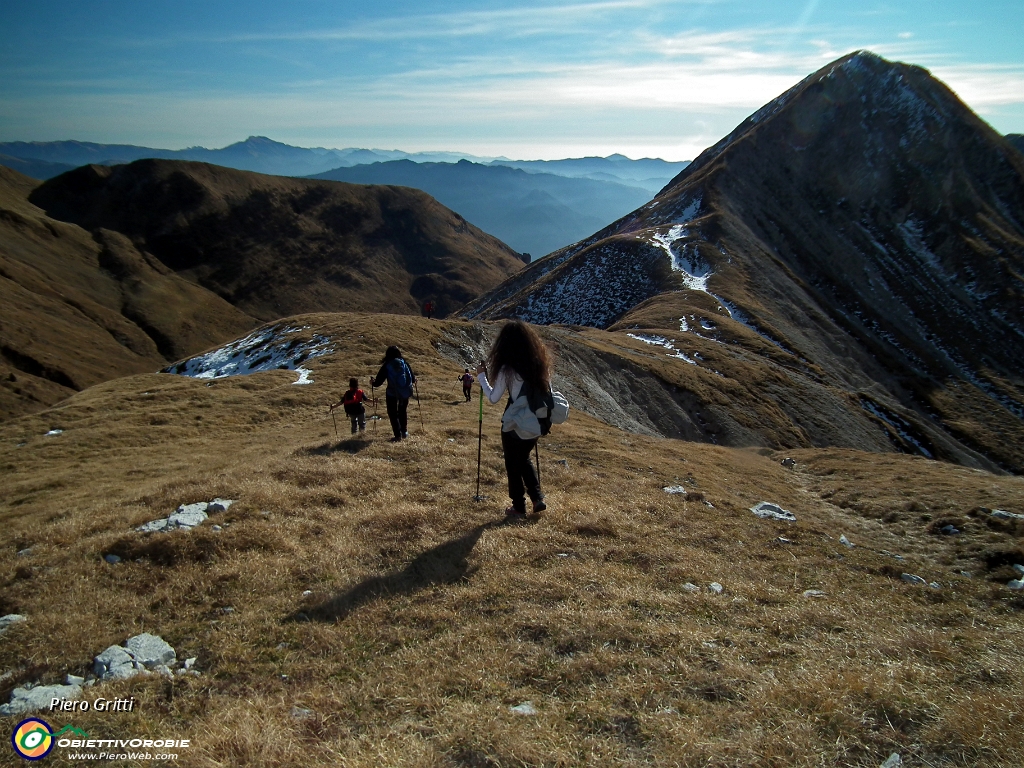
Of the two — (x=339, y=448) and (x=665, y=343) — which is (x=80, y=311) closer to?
(x=665, y=343)

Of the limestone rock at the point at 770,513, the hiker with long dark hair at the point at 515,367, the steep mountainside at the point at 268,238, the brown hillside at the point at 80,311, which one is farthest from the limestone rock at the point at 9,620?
the steep mountainside at the point at 268,238

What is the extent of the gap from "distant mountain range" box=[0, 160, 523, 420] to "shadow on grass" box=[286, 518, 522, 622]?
→ 9707 centimetres

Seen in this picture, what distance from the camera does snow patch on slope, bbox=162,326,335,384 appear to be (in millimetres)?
35438

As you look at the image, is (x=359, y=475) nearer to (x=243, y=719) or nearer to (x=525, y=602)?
(x=525, y=602)

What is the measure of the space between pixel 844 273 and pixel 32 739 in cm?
11871

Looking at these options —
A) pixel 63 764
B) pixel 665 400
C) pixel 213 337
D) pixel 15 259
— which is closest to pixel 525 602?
pixel 63 764

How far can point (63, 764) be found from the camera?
4.42 m

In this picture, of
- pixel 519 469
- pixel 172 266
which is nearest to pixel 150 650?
pixel 519 469

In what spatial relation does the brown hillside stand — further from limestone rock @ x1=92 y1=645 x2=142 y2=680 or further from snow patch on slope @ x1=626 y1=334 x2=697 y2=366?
limestone rock @ x1=92 y1=645 x2=142 y2=680

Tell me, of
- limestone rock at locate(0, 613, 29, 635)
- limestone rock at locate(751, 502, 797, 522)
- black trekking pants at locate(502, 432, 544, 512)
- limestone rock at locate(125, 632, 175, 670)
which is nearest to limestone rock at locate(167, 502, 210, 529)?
limestone rock at locate(0, 613, 29, 635)

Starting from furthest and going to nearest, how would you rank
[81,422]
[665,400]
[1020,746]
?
1. [665,400]
2. [81,422]
3. [1020,746]

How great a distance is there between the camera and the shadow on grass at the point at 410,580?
702 centimetres

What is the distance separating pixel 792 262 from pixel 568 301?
46695 mm

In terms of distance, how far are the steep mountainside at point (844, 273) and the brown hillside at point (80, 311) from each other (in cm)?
6732
